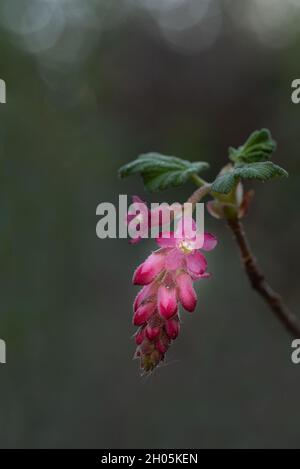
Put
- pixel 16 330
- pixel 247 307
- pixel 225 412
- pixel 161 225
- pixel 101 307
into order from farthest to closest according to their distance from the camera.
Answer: pixel 101 307 → pixel 247 307 → pixel 225 412 → pixel 16 330 → pixel 161 225

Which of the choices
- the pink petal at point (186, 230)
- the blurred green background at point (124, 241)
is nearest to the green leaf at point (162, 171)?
Result: the pink petal at point (186, 230)

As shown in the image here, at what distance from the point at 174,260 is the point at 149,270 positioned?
1.6 inches

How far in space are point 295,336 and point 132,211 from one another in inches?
22.5

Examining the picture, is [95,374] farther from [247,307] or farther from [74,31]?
[74,31]

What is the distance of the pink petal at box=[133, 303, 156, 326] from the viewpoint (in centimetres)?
82

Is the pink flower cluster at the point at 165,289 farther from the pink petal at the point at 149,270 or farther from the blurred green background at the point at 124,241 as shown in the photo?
the blurred green background at the point at 124,241

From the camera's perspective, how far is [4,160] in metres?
4.27

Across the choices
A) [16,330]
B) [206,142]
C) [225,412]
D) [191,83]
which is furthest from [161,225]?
[191,83]

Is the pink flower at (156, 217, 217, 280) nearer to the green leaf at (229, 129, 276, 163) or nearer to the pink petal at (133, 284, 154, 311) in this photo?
the pink petal at (133, 284, 154, 311)

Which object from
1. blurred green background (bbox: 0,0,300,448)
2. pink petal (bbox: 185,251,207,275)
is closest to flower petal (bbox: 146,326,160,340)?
pink petal (bbox: 185,251,207,275)

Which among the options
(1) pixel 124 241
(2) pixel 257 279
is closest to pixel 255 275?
(2) pixel 257 279

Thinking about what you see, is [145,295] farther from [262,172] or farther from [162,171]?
[162,171]

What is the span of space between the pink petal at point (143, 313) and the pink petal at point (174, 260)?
65mm

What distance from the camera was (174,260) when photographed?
2.73ft
